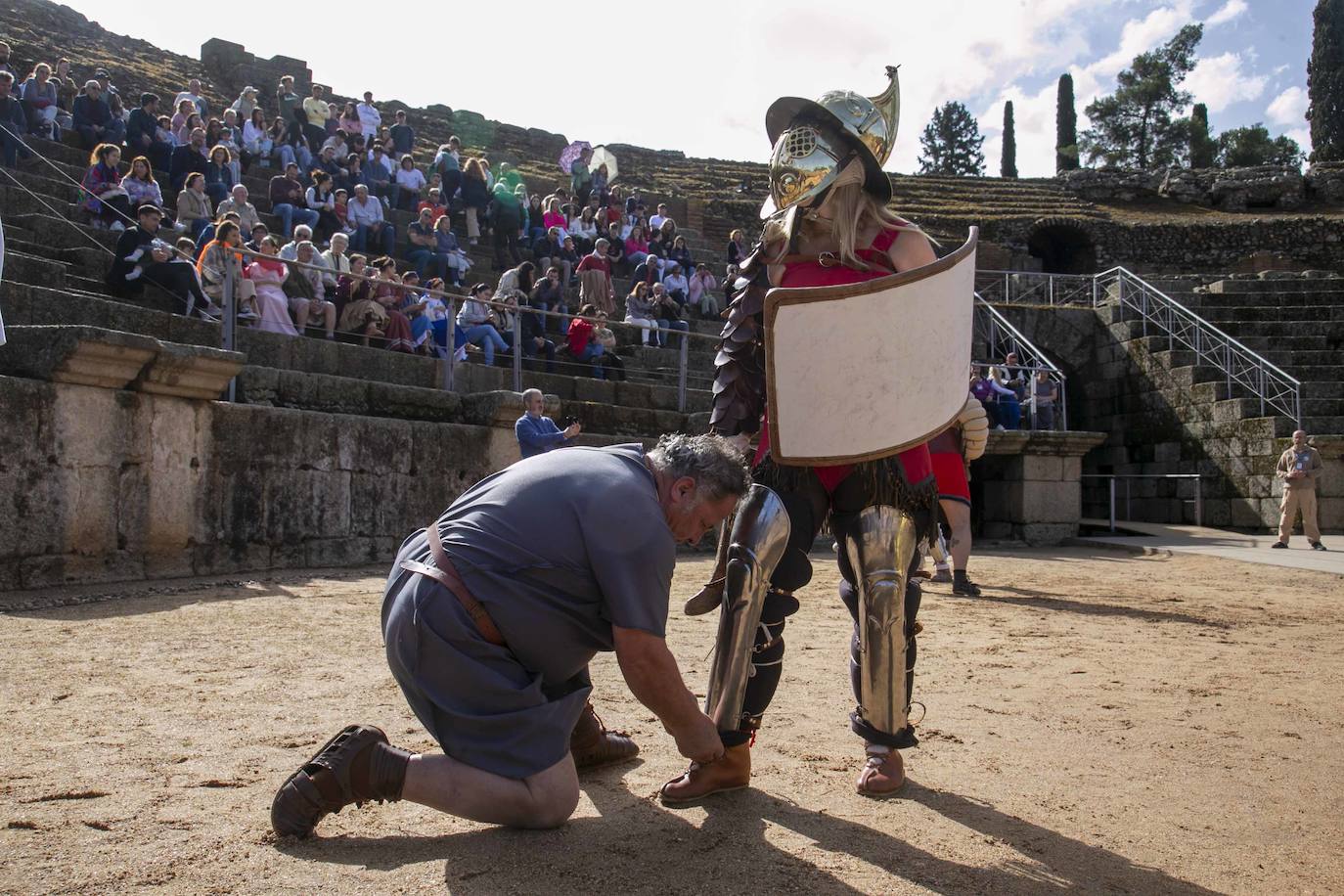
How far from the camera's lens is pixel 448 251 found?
11.8 metres

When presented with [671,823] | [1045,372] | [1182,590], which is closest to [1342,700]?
[671,823]

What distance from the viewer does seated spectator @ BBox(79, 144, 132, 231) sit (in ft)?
29.1

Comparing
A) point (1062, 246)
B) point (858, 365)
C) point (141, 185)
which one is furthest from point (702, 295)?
point (1062, 246)

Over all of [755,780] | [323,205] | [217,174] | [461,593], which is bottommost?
[755,780]

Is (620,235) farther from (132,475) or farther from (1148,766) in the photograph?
(1148,766)

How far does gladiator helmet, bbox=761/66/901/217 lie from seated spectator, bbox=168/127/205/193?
29.4ft

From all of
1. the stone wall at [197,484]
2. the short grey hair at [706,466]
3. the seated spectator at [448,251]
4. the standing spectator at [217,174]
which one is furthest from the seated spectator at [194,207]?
the short grey hair at [706,466]

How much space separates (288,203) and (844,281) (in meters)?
9.25

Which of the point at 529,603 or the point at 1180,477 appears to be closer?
the point at 529,603

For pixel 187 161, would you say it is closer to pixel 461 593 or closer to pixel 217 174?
pixel 217 174

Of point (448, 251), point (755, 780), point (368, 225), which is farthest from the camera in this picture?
point (448, 251)

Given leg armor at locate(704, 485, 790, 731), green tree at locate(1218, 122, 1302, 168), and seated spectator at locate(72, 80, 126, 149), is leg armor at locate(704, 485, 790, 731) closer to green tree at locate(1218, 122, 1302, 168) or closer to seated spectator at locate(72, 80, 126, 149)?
seated spectator at locate(72, 80, 126, 149)

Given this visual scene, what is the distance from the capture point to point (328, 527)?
7.65 m

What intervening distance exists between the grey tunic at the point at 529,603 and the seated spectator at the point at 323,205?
378 inches
